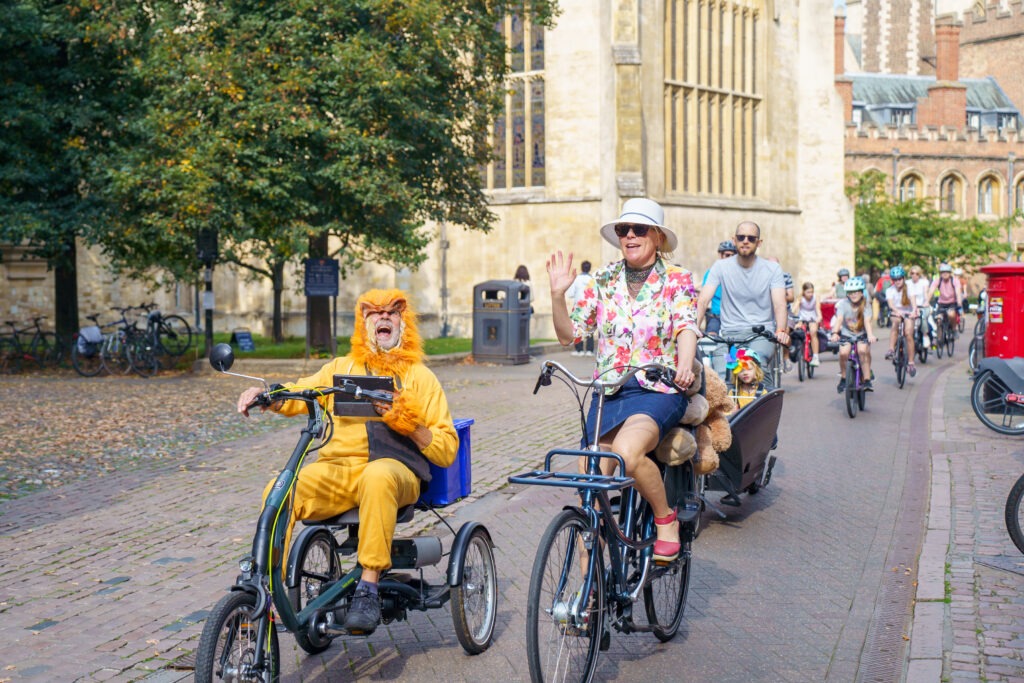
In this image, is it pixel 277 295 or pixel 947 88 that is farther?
pixel 947 88

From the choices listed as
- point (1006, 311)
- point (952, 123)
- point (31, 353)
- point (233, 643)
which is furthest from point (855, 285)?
point (952, 123)

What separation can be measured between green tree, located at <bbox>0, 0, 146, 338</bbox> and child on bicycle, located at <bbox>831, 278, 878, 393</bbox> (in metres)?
11.8

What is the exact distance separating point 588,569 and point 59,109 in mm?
17956

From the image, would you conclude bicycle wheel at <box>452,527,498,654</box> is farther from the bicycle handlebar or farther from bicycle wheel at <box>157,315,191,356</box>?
bicycle wheel at <box>157,315,191,356</box>

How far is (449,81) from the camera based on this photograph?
66.3 ft

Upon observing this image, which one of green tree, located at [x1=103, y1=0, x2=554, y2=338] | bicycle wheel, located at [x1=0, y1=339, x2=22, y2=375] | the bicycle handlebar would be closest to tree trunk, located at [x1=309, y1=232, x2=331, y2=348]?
green tree, located at [x1=103, y1=0, x2=554, y2=338]

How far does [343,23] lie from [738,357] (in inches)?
457

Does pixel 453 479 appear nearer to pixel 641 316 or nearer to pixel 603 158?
pixel 641 316

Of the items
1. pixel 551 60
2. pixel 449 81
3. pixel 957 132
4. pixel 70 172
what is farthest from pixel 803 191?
pixel 957 132

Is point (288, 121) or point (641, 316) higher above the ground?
point (288, 121)

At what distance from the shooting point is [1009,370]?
11.7 m

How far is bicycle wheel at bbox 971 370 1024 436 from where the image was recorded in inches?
456

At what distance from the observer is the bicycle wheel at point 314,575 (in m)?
4.60

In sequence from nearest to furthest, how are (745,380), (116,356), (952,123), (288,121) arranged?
(745,380)
(288,121)
(116,356)
(952,123)
